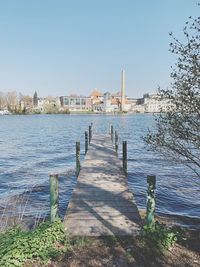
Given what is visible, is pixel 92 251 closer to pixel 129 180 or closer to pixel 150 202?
pixel 150 202

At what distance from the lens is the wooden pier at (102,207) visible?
8609mm

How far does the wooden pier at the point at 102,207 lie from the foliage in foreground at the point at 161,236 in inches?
16.3

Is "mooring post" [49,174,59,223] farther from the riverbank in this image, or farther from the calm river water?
the calm river water

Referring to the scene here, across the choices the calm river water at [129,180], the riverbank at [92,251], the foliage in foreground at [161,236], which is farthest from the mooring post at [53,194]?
the calm river water at [129,180]

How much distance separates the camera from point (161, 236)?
7.85m

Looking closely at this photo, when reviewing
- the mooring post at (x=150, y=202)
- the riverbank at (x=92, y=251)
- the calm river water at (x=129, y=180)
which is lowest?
the calm river water at (x=129, y=180)

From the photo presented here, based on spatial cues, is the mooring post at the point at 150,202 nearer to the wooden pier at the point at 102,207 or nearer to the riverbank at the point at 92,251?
the wooden pier at the point at 102,207

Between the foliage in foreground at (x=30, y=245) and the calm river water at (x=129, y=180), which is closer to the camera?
the foliage in foreground at (x=30, y=245)

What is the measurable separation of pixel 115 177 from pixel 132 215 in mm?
5131

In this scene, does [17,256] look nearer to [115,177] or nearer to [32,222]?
[32,222]

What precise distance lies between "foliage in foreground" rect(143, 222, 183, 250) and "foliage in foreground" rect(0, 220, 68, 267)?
1938 millimetres

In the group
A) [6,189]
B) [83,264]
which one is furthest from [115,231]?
[6,189]

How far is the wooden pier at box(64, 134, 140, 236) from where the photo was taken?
28.2ft

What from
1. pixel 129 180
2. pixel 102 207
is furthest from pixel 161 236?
pixel 129 180
